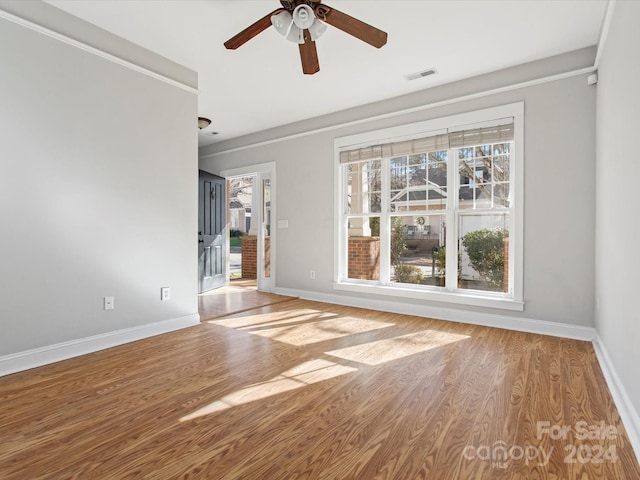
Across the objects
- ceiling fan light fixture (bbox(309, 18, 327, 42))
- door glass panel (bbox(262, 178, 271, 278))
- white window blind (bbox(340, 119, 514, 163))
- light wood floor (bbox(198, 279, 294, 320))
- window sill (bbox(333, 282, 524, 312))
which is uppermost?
ceiling fan light fixture (bbox(309, 18, 327, 42))

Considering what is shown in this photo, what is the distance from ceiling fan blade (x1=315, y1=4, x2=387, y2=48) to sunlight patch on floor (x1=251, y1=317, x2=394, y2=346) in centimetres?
258

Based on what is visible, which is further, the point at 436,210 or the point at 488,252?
the point at 436,210

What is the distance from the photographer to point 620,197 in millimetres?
2180

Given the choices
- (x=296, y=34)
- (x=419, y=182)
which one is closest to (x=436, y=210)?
(x=419, y=182)

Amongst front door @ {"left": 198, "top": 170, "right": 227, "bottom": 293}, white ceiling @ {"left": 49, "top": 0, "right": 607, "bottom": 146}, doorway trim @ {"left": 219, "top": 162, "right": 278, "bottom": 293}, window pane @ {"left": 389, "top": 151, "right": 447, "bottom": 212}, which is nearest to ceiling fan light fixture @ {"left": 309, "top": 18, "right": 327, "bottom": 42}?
white ceiling @ {"left": 49, "top": 0, "right": 607, "bottom": 146}

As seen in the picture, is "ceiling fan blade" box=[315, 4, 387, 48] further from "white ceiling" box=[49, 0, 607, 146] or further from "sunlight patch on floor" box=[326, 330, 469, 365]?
"sunlight patch on floor" box=[326, 330, 469, 365]

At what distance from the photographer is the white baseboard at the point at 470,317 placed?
3.36m

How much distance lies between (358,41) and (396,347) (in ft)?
9.35

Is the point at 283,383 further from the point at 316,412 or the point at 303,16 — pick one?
the point at 303,16

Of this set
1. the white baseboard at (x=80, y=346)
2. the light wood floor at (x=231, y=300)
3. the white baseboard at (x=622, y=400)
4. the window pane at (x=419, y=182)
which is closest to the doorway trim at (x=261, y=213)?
the light wood floor at (x=231, y=300)

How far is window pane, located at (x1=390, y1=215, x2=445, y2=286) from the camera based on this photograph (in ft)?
14.3

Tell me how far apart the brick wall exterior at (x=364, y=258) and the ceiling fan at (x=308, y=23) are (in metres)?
2.95

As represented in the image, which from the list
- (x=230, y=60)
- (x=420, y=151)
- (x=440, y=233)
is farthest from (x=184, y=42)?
(x=440, y=233)

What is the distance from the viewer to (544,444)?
5.53 feet
